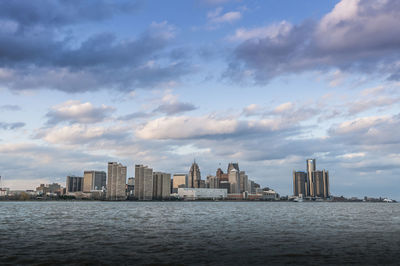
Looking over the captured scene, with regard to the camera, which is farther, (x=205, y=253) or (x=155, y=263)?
(x=205, y=253)

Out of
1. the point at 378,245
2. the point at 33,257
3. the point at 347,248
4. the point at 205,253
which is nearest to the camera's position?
the point at 33,257

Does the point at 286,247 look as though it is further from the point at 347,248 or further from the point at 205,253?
the point at 205,253

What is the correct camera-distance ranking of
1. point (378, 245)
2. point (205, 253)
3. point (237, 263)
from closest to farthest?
point (237, 263) → point (205, 253) → point (378, 245)

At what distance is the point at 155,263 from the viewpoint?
37.8 meters

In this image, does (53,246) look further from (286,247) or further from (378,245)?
(378,245)

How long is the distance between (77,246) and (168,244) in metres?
13.1

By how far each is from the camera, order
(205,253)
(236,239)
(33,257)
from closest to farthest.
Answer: (33,257), (205,253), (236,239)

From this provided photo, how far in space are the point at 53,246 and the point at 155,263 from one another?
19543mm

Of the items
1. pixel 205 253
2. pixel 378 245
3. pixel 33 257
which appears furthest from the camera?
pixel 378 245

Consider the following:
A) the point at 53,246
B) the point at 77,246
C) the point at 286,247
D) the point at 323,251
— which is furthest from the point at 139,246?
the point at 323,251

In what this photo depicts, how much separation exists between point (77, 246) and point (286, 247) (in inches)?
1179

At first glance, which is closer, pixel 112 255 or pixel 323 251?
pixel 112 255

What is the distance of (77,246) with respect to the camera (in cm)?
4900

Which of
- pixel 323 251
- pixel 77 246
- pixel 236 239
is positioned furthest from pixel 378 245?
pixel 77 246
